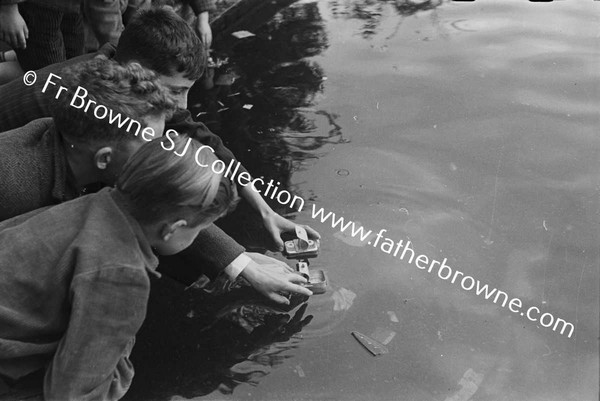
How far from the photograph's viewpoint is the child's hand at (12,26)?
2.77 metres

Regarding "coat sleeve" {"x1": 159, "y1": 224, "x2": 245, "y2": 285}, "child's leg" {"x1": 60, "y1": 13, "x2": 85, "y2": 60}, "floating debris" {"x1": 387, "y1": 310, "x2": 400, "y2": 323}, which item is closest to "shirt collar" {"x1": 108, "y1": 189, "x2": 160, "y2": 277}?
"coat sleeve" {"x1": 159, "y1": 224, "x2": 245, "y2": 285}

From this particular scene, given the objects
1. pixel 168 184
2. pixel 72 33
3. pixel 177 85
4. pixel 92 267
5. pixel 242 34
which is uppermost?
pixel 168 184

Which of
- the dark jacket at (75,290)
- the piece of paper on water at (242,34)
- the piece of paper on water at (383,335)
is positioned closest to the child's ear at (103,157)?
the dark jacket at (75,290)

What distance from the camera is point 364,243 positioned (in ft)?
8.45

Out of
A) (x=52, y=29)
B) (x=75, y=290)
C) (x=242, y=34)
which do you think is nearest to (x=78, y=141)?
(x=75, y=290)

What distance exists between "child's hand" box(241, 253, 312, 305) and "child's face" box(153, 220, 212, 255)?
0.43 metres

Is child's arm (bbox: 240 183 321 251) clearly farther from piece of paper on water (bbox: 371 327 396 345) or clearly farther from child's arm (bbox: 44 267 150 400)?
child's arm (bbox: 44 267 150 400)

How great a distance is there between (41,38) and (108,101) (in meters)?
1.25

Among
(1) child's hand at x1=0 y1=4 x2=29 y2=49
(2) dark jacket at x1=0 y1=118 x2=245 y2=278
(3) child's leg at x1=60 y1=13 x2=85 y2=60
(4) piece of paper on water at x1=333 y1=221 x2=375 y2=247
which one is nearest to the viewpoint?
(2) dark jacket at x1=0 y1=118 x2=245 y2=278

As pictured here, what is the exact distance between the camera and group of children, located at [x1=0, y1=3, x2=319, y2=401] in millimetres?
1567

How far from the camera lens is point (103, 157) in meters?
1.98

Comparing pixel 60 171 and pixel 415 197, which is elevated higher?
pixel 60 171

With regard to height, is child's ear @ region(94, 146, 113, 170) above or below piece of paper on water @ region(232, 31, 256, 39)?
above

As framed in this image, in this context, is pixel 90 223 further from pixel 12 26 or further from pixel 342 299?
pixel 12 26
